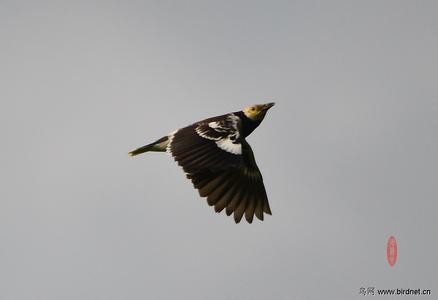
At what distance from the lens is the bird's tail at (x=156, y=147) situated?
18531 millimetres

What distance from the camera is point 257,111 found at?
1927 cm

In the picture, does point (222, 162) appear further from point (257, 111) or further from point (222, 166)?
point (257, 111)

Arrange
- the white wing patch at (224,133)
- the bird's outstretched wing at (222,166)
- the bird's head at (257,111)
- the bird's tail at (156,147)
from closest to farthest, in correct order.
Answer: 1. the bird's outstretched wing at (222,166)
2. the white wing patch at (224,133)
3. the bird's tail at (156,147)
4. the bird's head at (257,111)

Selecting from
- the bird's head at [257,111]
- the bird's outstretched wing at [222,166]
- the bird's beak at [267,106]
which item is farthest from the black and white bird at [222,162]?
the bird's beak at [267,106]

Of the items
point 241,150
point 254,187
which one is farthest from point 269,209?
point 241,150

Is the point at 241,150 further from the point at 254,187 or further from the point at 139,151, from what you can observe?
→ the point at 139,151

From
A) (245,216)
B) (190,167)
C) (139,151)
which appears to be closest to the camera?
(190,167)

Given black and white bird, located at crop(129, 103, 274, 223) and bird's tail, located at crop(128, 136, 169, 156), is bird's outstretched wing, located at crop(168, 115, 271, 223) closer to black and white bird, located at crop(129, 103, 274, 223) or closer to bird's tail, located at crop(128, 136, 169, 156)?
black and white bird, located at crop(129, 103, 274, 223)

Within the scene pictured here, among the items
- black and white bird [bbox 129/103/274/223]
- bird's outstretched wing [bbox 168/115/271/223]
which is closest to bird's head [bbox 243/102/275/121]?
black and white bird [bbox 129/103/274/223]

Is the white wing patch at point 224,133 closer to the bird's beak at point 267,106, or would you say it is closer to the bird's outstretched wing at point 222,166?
the bird's outstretched wing at point 222,166

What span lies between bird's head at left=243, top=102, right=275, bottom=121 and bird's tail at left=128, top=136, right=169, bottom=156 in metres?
1.66

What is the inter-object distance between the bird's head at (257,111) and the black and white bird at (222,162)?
0.29 meters

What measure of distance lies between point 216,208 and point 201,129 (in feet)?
4.72

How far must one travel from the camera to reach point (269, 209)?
59.4 ft
